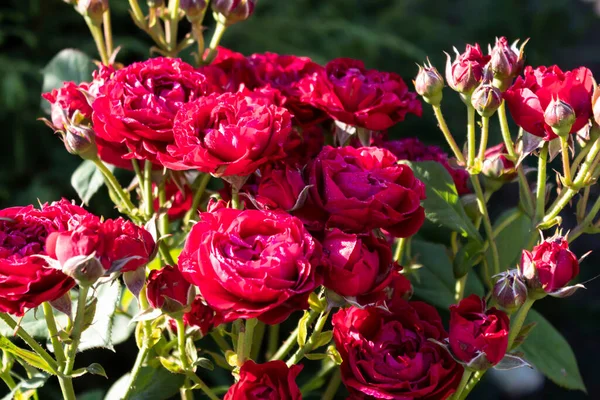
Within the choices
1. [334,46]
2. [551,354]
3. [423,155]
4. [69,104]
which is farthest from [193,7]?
[334,46]

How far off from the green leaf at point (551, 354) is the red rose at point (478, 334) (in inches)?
9.1

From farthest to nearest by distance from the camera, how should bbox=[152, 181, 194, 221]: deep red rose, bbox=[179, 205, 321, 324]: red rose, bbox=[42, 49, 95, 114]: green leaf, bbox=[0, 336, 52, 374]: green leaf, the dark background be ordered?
the dark background, bbox=[42, 49, 95, 114]: green leaf, bbox=[152, 181, 194, 221]: deep red rose, bbox=[0, 336, 52, 374]: green leaf, bbox=[179, 205, 321, 324]: red rose

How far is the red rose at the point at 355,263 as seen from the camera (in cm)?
46

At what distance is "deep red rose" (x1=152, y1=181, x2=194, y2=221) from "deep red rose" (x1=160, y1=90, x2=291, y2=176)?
0.12m

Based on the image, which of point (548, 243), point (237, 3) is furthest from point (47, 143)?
point (548, 243)

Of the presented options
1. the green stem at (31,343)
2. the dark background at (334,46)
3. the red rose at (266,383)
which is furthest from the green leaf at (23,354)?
the dark background at (334,46)

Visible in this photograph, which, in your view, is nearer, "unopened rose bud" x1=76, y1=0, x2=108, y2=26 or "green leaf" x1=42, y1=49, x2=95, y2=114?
"unopened rose bud" x1=76, y1=0, x2=108, y2=26

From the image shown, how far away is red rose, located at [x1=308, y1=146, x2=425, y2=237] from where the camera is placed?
495mm

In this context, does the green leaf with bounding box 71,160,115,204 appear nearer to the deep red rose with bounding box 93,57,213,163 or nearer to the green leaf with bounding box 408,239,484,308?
the deep red rose with bounding box 93,57,213,163

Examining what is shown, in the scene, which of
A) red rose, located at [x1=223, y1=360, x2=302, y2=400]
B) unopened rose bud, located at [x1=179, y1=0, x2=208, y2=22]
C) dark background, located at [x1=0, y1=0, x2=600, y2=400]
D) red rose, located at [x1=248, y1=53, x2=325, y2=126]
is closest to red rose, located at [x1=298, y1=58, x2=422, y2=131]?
red rose, located at [x1=248, y1=53, x2=325, y2=126]

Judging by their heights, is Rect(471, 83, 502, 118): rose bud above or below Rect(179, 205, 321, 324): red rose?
above

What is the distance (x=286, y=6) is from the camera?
1982mm

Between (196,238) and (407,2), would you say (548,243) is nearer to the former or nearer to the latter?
(196,238)

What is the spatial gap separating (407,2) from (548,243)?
77.8 inches
